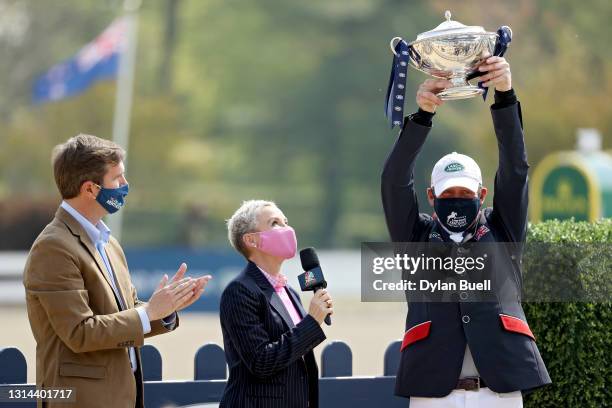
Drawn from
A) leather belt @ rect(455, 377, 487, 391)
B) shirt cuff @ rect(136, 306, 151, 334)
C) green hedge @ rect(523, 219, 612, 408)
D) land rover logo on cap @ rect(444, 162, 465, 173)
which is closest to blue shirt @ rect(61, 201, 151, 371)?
shirt cuff @ rect(136, 306, 151, 334)

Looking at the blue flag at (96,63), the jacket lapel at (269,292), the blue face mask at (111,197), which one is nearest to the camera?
the blue face mask at (111,197)

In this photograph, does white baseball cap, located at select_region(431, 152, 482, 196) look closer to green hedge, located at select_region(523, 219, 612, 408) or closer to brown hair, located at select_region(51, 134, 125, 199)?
green hedge, located at select_region(523, 219, 612, 408)

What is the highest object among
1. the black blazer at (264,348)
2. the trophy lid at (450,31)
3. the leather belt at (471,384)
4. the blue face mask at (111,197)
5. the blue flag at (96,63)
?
the blue flag at (96,63)

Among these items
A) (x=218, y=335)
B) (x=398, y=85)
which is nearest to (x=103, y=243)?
(x=398, y=85)

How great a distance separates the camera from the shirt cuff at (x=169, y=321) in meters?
4.86

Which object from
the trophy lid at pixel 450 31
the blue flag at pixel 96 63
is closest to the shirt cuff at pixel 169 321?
the trophy lid at pixel 450 31

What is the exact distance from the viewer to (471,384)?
4.48 metres

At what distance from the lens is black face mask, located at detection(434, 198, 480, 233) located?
461 centimetres

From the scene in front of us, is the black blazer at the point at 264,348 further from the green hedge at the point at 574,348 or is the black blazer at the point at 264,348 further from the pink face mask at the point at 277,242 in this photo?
the green hedge at the point at 574,348

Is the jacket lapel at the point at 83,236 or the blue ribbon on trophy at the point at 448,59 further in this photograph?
the blue ribbon on trophy at the point at 448,59

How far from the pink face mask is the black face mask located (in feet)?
2.30

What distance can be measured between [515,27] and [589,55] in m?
3.13

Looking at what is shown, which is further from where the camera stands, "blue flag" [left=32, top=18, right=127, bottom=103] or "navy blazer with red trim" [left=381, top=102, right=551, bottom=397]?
"blue flag" [left=32, top=18, right=127, bottom=103]

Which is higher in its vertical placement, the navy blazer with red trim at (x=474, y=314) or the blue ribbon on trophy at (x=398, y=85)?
the blue ribbon on trophy at (x=398, y=85)
